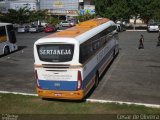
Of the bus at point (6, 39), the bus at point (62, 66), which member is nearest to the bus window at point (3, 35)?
the bus at point (6, 39)

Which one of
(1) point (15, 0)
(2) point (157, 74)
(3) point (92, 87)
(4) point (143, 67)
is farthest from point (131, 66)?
(1) point (15, 0)

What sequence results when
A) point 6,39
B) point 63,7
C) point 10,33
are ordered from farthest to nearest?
point 63,7 → point 10,33 → point 6,39

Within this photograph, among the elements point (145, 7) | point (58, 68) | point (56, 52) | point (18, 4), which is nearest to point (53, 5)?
point (18, 4)

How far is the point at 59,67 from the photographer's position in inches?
559

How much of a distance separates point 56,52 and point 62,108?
2621 millimetres

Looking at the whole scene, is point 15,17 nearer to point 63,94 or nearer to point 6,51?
point 6,51

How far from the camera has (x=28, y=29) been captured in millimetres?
55344

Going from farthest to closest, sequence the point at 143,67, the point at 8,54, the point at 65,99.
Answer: the point at 8,54, the point at 143,67, the point at 65,99

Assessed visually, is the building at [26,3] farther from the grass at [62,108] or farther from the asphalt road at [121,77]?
the grass at [62,108]

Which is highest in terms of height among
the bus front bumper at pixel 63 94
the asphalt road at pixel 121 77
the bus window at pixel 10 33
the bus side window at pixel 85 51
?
the bus side window at pixel 85 51

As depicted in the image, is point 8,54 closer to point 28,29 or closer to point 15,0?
point 28,29

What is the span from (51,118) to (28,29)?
144ft

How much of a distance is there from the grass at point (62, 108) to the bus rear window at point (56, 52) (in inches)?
87.0

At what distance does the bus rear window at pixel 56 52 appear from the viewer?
46.3 ft
